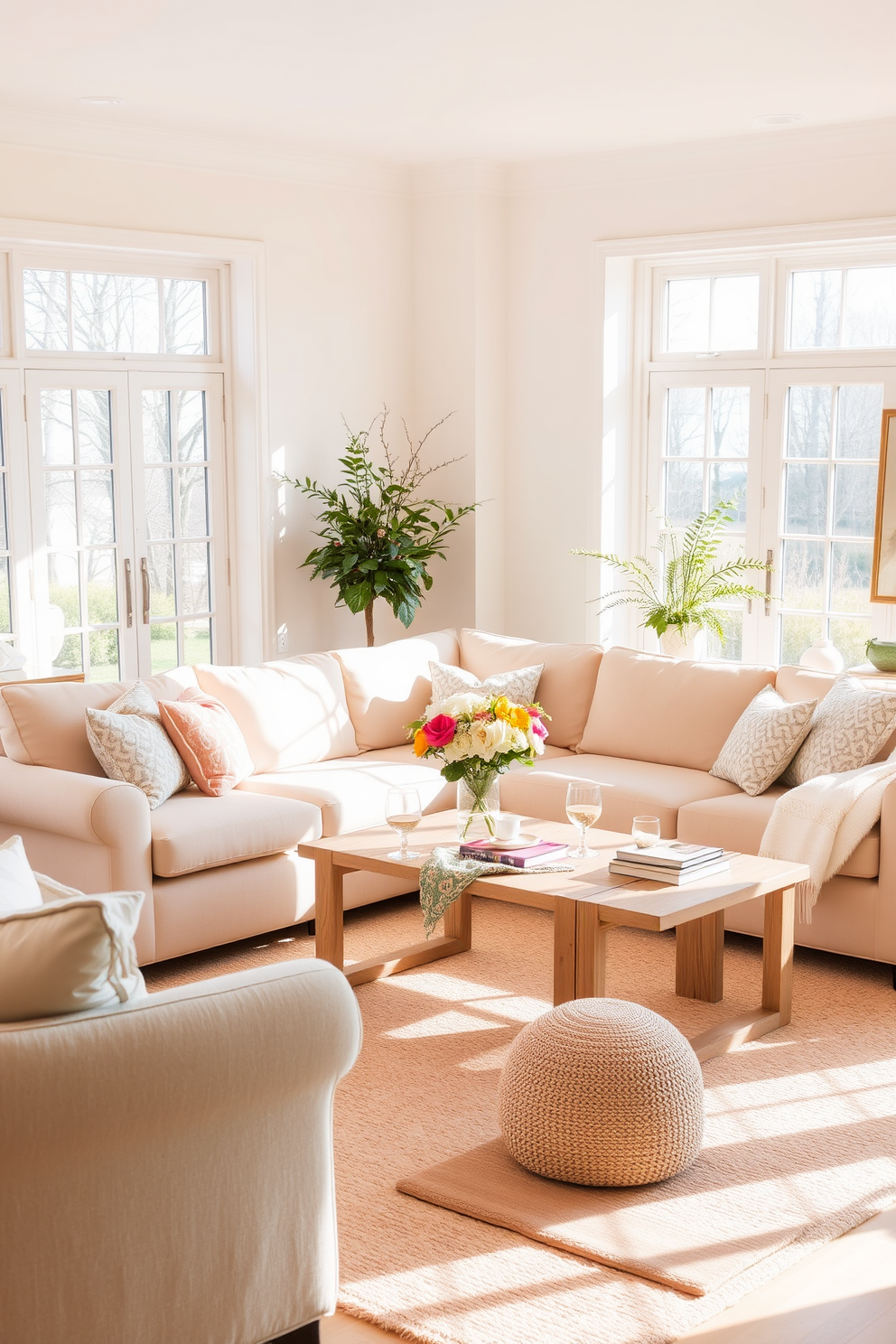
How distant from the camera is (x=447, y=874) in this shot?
3750 mm

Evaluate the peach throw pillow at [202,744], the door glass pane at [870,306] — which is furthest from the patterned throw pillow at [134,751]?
the door glass pane at [870,306]

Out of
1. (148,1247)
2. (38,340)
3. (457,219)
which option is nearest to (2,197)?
(38,340)

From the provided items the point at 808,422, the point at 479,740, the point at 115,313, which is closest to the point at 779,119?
the point at 808,422

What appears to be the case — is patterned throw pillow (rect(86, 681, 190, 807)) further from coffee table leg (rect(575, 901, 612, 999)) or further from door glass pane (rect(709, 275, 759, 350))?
door glass pane (rect(709, 275, 759, 350))

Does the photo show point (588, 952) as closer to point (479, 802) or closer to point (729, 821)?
point (479, 802)

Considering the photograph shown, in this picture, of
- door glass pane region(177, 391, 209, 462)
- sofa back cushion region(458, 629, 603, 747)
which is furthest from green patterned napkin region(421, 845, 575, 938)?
door glass pane region(177, 391, 209, 462)

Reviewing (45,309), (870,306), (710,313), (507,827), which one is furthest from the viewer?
(710,313)

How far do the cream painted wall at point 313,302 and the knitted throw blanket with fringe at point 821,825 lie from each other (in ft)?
9.78

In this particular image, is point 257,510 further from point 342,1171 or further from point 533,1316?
point 533,1316

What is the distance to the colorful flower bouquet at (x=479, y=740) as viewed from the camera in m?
3.89

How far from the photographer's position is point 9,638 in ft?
19.0

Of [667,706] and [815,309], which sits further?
[815,309]

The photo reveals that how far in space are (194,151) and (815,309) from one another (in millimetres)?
2765

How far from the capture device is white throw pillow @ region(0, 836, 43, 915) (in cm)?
241
